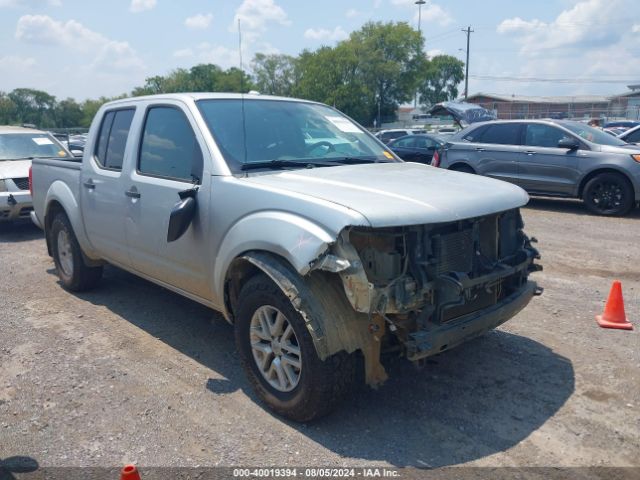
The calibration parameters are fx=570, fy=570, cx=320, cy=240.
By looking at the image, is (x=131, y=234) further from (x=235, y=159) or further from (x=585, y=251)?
(x=585, y=251)

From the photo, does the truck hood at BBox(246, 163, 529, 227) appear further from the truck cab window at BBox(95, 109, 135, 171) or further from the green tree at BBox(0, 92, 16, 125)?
the green tree at BBox(0, 92, 16, 125)

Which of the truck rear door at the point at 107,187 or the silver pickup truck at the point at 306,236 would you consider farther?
the truck rear door at the point at 107,187

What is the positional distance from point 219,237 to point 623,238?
271 inches

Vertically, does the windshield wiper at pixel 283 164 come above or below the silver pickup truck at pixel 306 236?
above

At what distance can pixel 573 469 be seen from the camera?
9.84 ft

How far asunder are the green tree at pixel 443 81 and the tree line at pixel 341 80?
1132cm

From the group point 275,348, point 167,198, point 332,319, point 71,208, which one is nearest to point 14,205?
point 71,208

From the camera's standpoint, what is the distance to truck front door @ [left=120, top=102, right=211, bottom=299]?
4.06 metres

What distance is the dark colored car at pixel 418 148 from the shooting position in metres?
16.7

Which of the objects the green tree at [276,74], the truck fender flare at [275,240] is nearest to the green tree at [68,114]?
the green tree at [276,74]

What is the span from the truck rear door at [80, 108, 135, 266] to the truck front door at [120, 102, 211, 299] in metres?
0.22

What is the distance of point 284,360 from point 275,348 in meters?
0.10

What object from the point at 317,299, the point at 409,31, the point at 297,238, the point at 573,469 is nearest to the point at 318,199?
the point at 297,238

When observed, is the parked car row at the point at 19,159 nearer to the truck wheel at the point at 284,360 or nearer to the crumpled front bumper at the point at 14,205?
the crumpled front bumper at the point at 14,205
